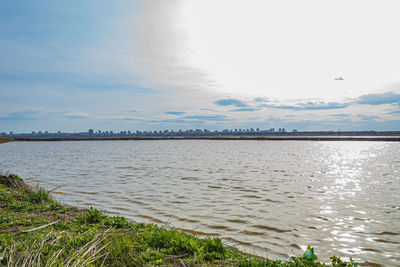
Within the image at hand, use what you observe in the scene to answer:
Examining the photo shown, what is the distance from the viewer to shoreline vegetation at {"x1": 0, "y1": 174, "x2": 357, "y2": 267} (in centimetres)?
601

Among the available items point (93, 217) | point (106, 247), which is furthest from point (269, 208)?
point (106, 247)

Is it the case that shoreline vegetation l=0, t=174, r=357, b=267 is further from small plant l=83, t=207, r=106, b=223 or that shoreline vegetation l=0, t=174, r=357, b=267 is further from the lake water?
the lake water

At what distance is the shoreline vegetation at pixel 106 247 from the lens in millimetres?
6012

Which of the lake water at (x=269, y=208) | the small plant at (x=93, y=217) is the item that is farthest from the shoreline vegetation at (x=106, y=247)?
the lake water at (x=269, y=208)

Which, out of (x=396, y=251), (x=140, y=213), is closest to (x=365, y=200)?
(x=396, y=251)

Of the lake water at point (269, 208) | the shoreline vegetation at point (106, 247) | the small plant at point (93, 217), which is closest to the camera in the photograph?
the shoreline vegetation at point (106, 247)

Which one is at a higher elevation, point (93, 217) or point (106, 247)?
point (106, 247)

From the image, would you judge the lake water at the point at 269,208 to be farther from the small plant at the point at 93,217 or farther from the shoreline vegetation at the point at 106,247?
the small plant at the point at 93,217

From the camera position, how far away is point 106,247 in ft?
22.2

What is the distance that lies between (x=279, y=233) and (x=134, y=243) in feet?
18.8

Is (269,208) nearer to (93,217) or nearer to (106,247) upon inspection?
(93,217)

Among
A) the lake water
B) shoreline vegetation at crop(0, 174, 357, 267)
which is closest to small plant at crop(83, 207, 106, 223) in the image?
shoreline vegetation at crop(0, 174, 357, 267)

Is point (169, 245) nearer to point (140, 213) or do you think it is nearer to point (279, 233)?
point (279, 233)

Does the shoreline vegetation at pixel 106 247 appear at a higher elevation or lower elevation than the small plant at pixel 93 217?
higher
